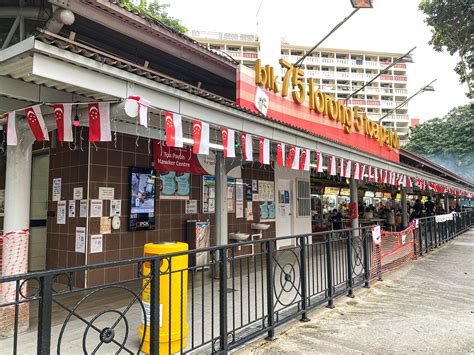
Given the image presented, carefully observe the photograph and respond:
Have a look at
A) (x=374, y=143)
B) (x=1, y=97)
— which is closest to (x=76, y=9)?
(x=1, y=97)

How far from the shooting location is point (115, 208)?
265 inches

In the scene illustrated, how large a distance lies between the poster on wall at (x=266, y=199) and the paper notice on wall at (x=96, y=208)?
508 centimetres

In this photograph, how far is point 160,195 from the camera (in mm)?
7543

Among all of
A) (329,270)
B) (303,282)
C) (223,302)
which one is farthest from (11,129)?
(329,270)

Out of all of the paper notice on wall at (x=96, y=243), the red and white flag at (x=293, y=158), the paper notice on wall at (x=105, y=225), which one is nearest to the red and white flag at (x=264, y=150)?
the red and white flag at (x=293, y=158)

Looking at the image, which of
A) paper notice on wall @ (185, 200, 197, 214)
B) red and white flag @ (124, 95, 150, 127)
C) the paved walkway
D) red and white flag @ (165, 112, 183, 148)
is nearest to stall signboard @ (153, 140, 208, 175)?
paper notice on wall @ (185, 200, 197, 214)

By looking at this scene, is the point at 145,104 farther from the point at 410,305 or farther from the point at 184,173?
the point at 410,305

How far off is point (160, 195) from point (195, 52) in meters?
3.22

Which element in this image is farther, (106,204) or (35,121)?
(106,204)

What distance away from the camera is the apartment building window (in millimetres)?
12242

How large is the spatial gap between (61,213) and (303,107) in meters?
7.50

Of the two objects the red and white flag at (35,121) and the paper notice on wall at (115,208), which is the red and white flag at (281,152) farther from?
the red and white flag at (35,121)

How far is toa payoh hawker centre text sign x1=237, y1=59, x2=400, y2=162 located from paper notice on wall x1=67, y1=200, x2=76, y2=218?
4.08 m

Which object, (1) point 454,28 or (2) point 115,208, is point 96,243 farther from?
(1) point 454,28
